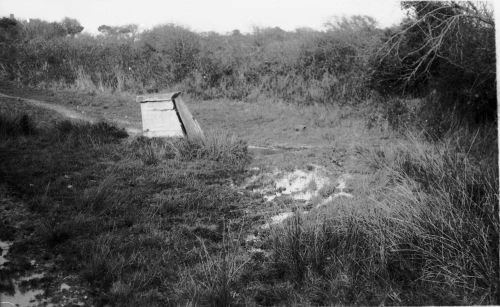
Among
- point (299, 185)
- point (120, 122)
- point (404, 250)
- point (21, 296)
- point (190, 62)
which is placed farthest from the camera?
point (190, 62)

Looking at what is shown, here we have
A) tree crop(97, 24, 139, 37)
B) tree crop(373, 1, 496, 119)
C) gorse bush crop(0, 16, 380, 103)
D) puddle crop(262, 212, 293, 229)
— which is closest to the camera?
puddle crop(262, 212, 293, 229)

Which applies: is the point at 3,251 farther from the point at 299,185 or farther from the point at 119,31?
the point at 119,31

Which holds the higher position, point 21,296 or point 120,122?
point 120,122

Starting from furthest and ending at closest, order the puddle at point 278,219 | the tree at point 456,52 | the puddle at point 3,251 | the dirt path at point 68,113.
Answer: the dirt path at point 68,113, the tree at point 456,52, the puddle at point 278,219, the puddle at point 3,251

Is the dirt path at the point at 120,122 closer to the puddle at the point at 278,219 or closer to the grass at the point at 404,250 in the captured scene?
the puddle at the point at 278,219

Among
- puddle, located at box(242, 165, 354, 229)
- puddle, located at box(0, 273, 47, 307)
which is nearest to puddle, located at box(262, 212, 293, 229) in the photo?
puddle, located at box(242, 165, 354, 229)

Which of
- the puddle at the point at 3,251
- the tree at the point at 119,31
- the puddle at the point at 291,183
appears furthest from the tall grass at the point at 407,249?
the tree at the point at 119,31

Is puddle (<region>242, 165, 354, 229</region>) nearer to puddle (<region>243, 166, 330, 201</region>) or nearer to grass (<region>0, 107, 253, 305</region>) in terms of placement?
puddle (<region>243, 166, 330, 201</region>)

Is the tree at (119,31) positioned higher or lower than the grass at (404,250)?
higher

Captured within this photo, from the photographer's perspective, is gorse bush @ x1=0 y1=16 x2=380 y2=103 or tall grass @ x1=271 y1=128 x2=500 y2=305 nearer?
tall grass @ x1=271 y1=128 x2=500 y2=305

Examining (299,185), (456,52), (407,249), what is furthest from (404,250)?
(456,52)

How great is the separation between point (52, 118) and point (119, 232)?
206 inches

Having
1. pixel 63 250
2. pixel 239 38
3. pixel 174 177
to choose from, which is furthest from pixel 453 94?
pixel 239 38

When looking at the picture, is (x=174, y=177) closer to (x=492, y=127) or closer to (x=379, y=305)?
(x=379, y=305)
